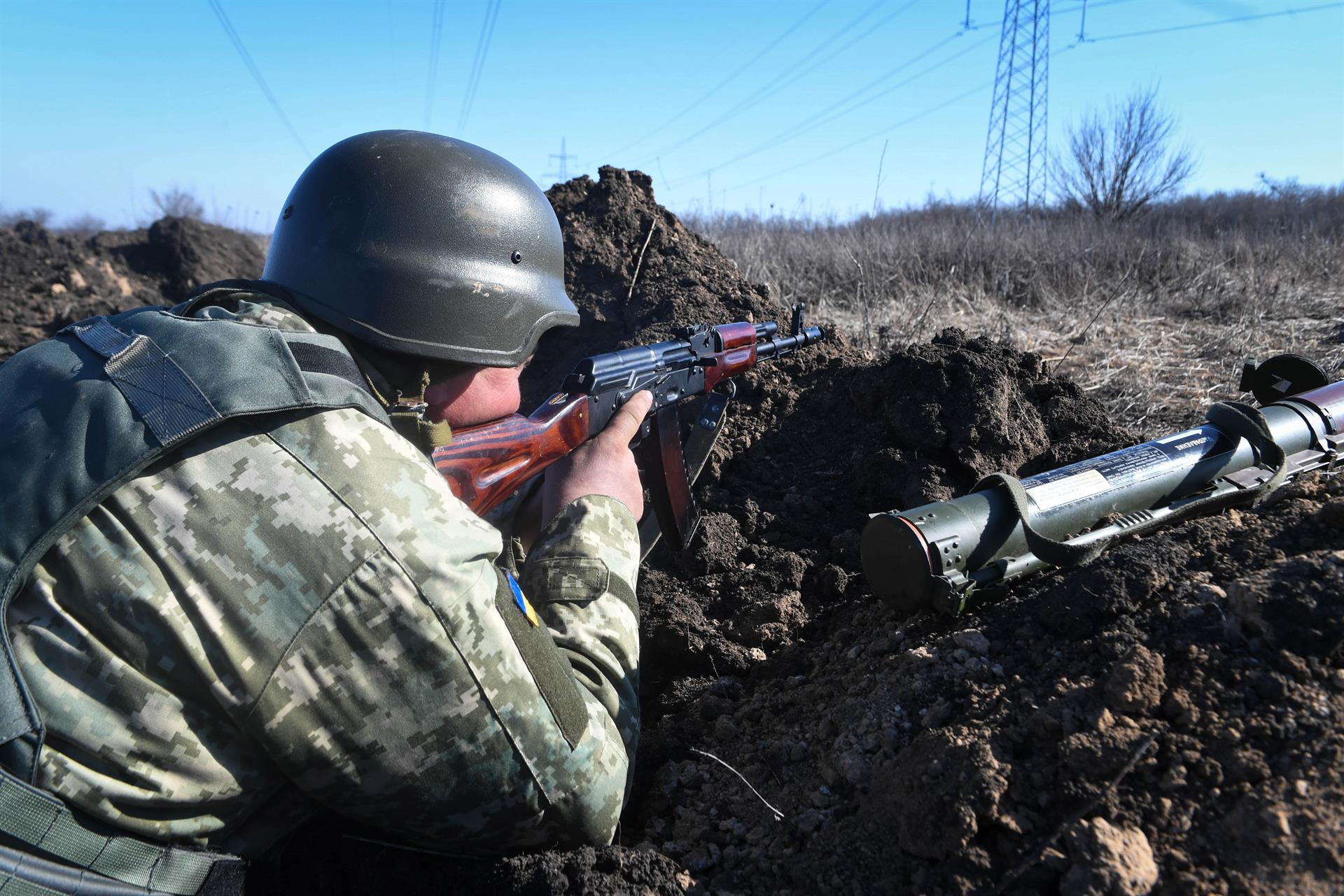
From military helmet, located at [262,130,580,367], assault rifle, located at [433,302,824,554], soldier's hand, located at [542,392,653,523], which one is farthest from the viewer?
soldier's hand, located at [542,392,653,523]

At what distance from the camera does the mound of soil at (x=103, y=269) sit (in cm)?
1097

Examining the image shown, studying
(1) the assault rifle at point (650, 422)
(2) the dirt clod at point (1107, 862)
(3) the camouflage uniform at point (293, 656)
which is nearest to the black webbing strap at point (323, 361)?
(3) the camouflage uniform at point (293, 656)

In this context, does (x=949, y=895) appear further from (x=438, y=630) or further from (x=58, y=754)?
(x=58, y=754)

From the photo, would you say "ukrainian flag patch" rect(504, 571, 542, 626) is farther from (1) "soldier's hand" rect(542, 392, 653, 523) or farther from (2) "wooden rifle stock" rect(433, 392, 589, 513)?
(1) "soldier's hand" rect(542, 392, 653, 523)

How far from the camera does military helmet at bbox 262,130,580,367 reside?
7.92 feet

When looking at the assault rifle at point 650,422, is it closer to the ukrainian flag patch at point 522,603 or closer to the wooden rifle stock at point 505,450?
the wooden rifle stock at point 505,450

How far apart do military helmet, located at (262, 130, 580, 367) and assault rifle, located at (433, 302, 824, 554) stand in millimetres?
315

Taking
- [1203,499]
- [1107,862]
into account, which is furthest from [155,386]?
[1203,499]

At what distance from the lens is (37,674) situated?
5.02 feet

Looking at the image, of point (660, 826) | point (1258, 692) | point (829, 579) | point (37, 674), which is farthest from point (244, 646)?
point (829, 579)

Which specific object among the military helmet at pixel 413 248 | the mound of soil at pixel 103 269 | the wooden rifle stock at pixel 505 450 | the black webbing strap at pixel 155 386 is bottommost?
the wooden rifle stock at pixel 505 450

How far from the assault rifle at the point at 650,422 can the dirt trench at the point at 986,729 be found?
1.58 feet

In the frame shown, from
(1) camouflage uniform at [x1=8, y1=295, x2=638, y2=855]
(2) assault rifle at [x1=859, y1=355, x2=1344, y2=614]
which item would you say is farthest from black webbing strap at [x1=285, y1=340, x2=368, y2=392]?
(2) assault rifle at [x1=859, y1=355, x2=1344, y2=614]

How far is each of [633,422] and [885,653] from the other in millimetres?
1379
